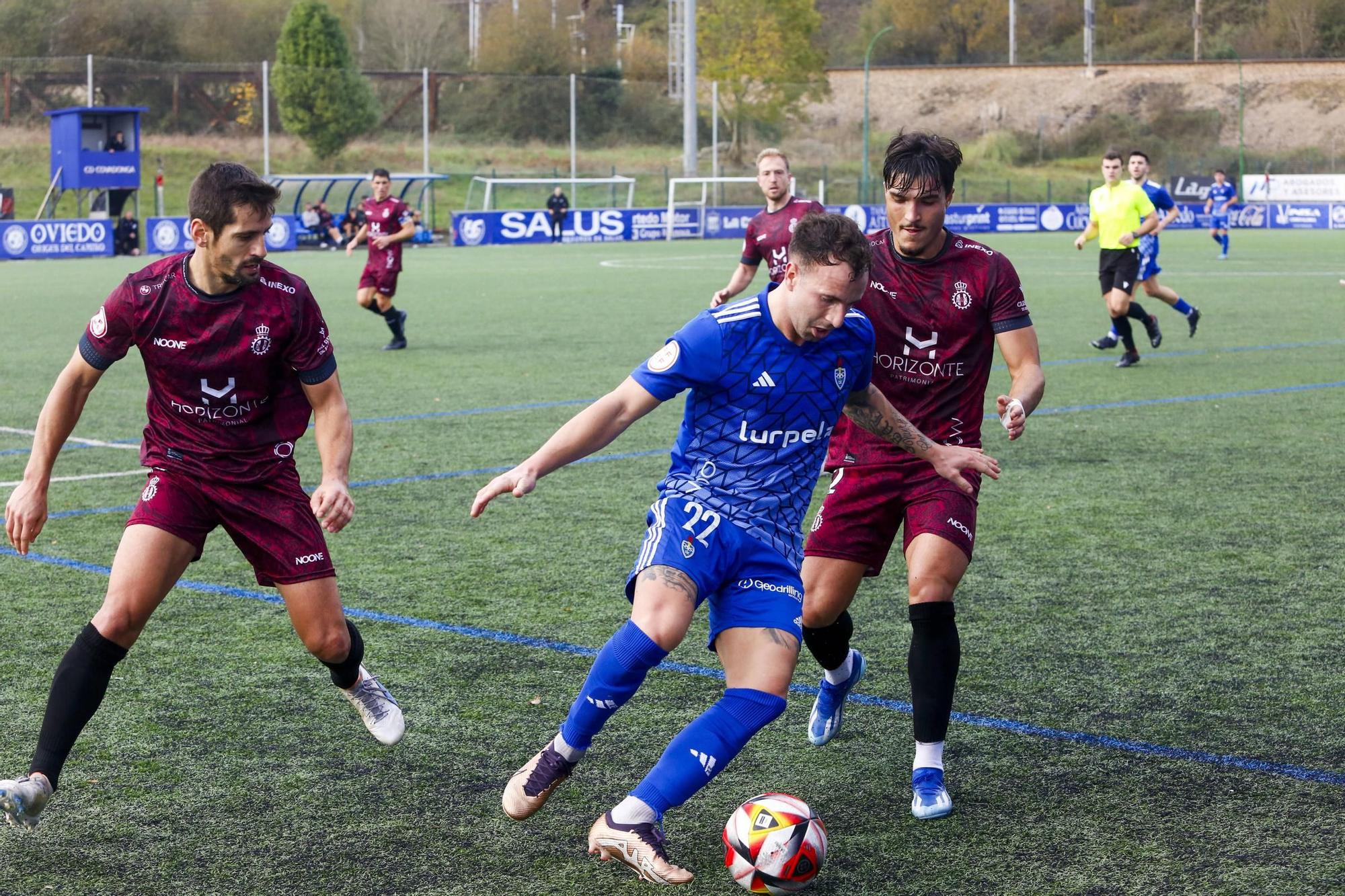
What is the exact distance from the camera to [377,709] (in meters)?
4.95

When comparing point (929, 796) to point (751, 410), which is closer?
point (751, 410)

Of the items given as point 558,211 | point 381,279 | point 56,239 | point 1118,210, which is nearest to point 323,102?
point 558,211

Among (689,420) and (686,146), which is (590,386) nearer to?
(689,420)

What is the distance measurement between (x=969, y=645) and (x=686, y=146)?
43559 millimetres

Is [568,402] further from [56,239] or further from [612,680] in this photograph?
[56,239]

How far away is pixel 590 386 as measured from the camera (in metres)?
14.4

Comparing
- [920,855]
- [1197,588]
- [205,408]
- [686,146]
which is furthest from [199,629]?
[686,146]

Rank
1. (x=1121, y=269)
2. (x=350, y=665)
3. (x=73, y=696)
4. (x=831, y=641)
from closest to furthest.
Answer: (x=73, y=696)
(x=350, y=665)
(x=831, y=641)
(x=1121, y=269)

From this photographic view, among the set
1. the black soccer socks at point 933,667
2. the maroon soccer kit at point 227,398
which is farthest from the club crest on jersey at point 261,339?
the black soccer socks at point 933,667

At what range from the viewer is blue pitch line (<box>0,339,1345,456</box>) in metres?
11.5

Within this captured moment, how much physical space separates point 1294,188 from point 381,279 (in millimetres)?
48088

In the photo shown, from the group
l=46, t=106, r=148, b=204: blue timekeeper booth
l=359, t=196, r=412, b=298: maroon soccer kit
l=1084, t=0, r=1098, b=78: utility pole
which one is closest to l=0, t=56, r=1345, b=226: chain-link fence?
l=1084, t=0, r=1098, b=78: utility pole

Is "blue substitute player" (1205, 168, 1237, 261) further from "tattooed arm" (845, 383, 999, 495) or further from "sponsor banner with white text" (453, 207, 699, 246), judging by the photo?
"tattooed arm" (845, 383, 999, 495)

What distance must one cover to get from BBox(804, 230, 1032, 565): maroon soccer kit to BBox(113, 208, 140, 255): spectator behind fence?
118ft
